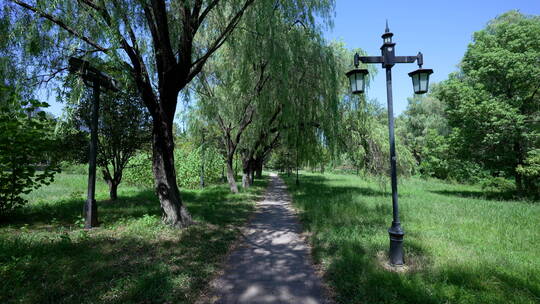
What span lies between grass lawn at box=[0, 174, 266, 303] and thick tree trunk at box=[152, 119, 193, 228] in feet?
1.07

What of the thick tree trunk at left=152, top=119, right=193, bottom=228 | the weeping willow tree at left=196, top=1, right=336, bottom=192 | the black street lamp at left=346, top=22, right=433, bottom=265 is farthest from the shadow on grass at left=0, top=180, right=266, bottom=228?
the black street lamp at left=346, top=22, right=433, bottom=265

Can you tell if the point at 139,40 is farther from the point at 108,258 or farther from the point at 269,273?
the point at 269,273

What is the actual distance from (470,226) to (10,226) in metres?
11.8

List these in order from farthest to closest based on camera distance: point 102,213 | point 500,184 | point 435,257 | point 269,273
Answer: point 500,184
point 102,213
point 435,257
point 269,273

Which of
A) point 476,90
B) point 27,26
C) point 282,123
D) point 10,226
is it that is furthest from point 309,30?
point 476,90

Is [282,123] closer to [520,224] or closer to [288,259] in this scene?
[288,259]

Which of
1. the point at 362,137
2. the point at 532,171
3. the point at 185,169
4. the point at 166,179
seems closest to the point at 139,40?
the point at 166,179

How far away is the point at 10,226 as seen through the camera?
552cm

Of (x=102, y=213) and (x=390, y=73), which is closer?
(x=390, y=73)

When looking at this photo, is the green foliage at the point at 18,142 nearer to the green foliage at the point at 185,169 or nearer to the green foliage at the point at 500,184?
the green foliage at the point at 185,169

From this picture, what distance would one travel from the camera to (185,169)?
664 inches

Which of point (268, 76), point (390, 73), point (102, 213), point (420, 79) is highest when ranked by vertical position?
point (268, 76)

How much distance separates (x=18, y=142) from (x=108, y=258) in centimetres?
389

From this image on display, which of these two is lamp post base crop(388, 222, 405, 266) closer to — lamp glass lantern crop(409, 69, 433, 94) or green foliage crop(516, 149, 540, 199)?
lamp glass lantern crop(409, 69, 433, 94)
